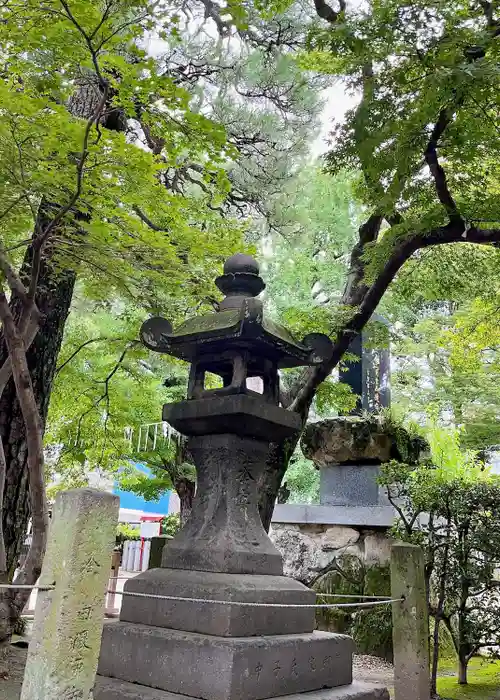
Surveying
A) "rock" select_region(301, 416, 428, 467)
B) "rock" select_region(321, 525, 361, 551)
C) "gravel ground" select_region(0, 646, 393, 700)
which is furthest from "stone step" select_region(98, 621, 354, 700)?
"rock" select_region(301, 416, 428, 467)

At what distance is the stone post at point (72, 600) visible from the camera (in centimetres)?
224

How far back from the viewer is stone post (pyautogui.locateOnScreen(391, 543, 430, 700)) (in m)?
4.20

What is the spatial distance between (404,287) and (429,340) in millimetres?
9148

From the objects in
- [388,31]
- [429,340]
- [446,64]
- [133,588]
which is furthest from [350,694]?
[429,340]

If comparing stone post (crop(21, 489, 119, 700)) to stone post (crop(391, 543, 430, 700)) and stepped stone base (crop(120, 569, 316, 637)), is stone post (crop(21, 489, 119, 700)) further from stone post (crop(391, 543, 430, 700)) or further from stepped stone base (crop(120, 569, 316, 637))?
stone post (crop(391, 543, 430, 700))

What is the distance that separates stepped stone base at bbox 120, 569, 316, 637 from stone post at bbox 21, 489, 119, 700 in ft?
3.83

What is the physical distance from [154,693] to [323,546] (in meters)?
5.25

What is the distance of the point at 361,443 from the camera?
8.09 metres

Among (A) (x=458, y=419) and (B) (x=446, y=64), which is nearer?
(B) (x=446, y=64)

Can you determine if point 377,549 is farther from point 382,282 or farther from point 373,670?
point 382,282

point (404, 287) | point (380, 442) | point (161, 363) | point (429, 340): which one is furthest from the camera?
point (429, 340)

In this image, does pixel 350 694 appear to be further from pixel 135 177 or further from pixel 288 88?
pixel 288 88

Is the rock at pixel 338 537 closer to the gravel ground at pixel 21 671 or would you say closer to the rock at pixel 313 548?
the rock at pixel 313 548

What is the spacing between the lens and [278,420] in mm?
4117
